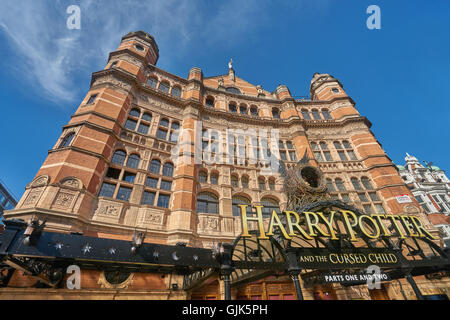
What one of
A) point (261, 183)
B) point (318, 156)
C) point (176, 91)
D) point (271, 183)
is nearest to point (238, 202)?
point (261, 183)

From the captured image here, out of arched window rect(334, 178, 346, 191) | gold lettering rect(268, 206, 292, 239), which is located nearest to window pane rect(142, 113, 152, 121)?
gold lettering rect(268, 206, 292, 239)

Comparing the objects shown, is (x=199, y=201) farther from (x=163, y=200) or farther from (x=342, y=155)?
(x=342, y=155)

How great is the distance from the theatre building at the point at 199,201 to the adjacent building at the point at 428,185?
925 inches

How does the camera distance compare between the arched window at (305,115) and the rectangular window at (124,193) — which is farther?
the arched window at (305,115)

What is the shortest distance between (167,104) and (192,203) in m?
10.9

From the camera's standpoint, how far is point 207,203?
15.3 m

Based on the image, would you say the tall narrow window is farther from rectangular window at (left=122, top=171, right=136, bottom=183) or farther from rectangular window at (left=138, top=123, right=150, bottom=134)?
rectangular window at (left=138, top=123, right=150, bottom=134)

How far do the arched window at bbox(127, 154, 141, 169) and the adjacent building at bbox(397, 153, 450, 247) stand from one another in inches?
1602

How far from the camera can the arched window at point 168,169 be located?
15.6m

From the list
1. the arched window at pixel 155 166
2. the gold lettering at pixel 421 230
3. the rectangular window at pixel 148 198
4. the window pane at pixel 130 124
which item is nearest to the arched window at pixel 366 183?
the gold lettering at pixel 421 230

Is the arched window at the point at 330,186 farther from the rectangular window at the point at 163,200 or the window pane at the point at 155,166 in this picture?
the window pane at the point at 155,166

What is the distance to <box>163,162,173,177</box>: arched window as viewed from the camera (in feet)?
51.2
